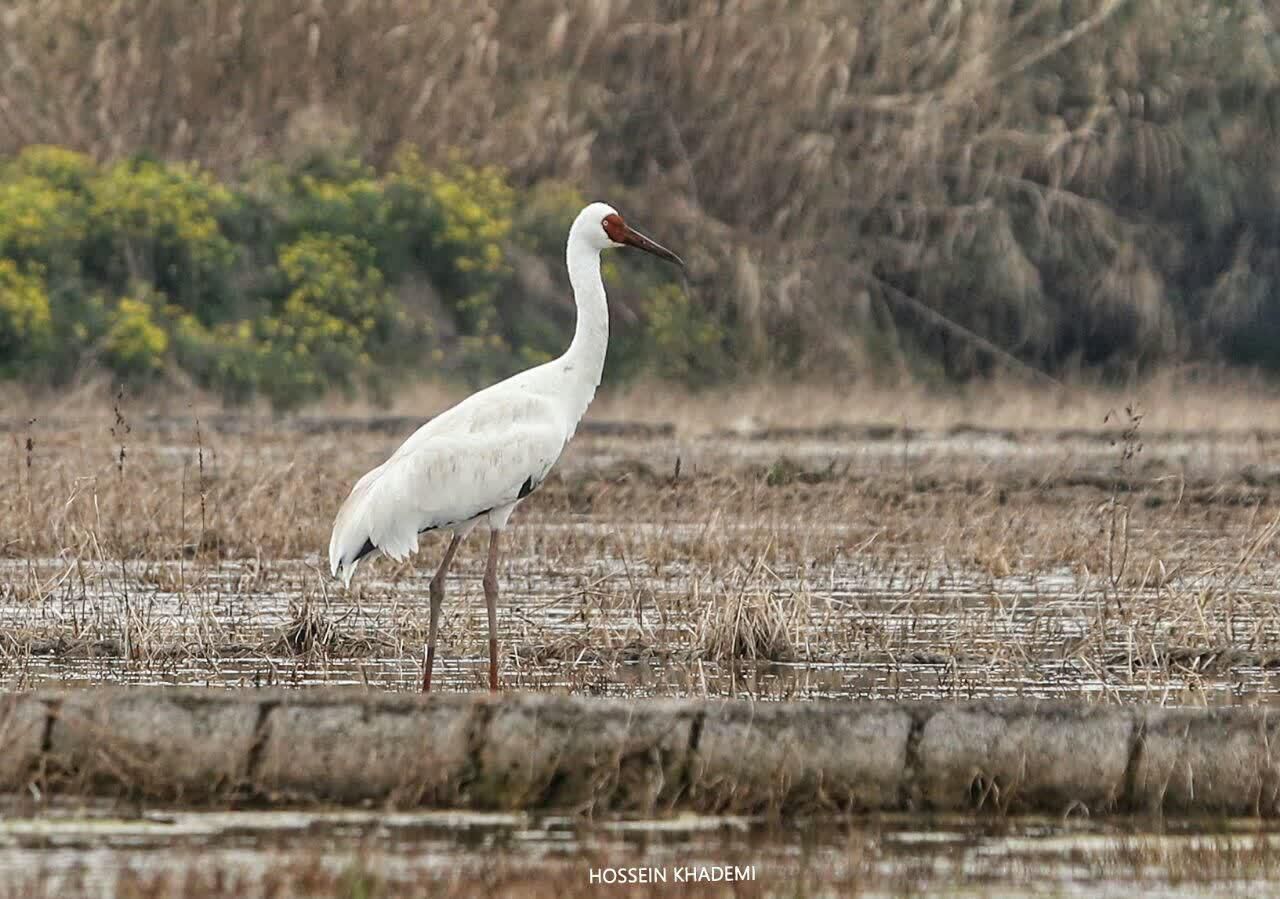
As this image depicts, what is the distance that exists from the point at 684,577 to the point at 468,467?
3463mm

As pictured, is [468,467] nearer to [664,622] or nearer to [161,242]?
[664,622]

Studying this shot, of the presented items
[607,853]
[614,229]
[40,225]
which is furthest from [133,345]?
[607,853]

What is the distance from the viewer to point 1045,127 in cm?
3450

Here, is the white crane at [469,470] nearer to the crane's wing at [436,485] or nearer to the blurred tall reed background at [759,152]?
the crane's wing at [436,485]

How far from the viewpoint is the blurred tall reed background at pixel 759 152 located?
103 feet

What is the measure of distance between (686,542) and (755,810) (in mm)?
7494

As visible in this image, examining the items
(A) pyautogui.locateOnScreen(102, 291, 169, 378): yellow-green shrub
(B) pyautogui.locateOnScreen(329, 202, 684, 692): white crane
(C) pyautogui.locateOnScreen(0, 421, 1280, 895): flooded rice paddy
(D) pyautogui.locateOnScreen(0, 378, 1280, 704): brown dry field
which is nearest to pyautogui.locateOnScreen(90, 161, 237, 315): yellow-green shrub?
(A) pyautogui.locateOnScreen(102, 291, 169, 378): yellow-green shrub

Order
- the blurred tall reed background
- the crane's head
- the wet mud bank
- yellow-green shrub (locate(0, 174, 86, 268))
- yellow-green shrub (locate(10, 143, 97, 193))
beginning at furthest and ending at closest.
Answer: the blurred tall reed background
yellow-green shrub (locate(10, 143, 97, 193))
yellow-green shrub (locate(0, 174, 86, 268))
the crane's head
the wet mud bank

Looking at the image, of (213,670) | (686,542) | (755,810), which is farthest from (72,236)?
(755,810)

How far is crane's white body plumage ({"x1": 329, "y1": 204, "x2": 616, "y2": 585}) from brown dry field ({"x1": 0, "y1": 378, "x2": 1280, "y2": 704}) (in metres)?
0.56

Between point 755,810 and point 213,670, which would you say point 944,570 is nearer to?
point 213,670

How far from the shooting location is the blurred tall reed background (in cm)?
3128

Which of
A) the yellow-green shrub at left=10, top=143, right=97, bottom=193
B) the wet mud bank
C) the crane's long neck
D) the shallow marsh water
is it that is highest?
the yellow-green shrub at left=10, top=143, right=97, bottom=193

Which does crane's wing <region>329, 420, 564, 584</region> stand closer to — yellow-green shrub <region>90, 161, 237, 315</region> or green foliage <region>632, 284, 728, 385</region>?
yellow-green shrub <region>90, 161, 237, 315</region>
